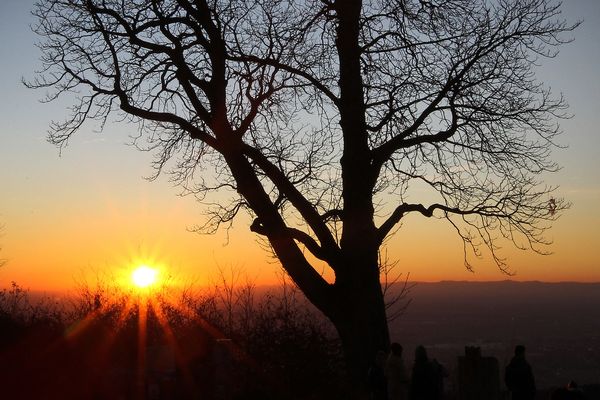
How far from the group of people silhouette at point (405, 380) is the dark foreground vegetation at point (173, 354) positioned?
617 mm

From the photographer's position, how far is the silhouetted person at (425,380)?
40.6 feet

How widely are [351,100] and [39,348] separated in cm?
719

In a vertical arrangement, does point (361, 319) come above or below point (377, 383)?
above

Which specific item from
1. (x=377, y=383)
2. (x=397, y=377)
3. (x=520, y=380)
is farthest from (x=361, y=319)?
(x=520, y=380)

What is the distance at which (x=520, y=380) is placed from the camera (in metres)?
13.9

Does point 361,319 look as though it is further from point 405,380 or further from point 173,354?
point 173,354

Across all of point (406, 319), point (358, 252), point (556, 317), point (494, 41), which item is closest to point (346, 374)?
point (358, 252)

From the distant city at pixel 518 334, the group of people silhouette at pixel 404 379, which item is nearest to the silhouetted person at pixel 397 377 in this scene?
the group of people silhouette at pixel 404 379

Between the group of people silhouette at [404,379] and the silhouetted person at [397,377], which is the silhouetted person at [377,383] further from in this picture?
the silhouetted person at [397,377]

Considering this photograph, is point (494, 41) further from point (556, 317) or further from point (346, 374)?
point (556, 317)

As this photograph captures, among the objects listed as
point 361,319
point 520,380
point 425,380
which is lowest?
point 520,380

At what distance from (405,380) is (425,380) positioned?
14.5 inches

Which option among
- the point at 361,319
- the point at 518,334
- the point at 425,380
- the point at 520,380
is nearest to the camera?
the point at 425,380

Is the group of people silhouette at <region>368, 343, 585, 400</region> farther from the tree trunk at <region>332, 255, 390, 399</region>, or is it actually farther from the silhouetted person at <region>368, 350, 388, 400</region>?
the tree trunk at <region>332, 255, 390, 399</region>
